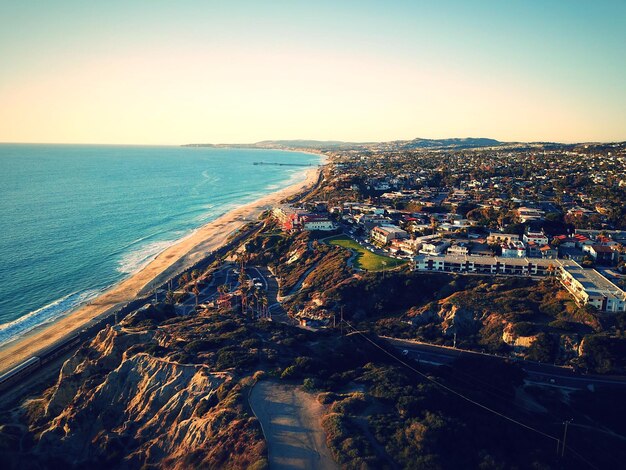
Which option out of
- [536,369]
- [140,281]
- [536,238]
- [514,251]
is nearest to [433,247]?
[514,251]

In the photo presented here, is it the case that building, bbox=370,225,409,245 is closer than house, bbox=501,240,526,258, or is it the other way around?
house, bbox=501,240,526,258

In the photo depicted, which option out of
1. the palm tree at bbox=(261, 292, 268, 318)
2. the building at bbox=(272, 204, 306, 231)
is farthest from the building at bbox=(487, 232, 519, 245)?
the palm tree at bbox=(261, 292, 268, 318)

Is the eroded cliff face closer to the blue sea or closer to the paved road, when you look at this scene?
the blue sea

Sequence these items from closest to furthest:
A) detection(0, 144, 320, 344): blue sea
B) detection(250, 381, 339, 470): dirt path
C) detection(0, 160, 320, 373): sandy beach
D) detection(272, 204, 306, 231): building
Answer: detection(250, 381, 339, 470): dirt path → detection(0, 160, 320, 373): sandy beach → detection(0, 144, 320, 344): blue sea → detection(272, 204, 306, 231): building

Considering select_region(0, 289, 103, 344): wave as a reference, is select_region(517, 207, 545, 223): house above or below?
above

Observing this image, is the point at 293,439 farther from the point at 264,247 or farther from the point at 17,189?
the point at 17,189
